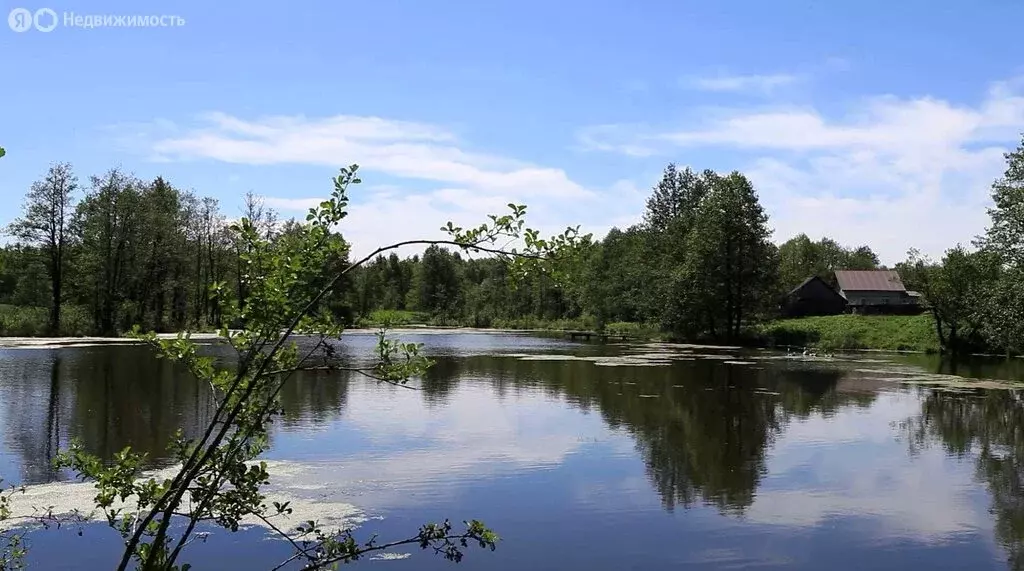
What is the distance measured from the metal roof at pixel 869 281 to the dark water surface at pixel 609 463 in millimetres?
54802

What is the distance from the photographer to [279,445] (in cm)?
1579

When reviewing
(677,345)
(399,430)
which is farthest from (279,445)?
(677,345)

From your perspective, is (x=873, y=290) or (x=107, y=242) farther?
(x=873, y=290)

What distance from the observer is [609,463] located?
14641 mm

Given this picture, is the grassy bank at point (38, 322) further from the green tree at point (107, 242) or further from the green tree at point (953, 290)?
the green tree at point (953, 290)

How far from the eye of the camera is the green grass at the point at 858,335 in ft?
173

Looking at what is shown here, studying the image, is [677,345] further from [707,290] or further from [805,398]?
[805,398]

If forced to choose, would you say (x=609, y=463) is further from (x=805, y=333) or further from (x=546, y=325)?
(x=546, y=325)

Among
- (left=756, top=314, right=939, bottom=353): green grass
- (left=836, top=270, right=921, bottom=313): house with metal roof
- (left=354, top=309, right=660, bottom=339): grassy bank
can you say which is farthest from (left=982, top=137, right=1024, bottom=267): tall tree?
(left=836, top=270, right=921, bottom=313): house with metal roof

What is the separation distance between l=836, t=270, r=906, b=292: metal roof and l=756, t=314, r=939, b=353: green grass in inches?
898

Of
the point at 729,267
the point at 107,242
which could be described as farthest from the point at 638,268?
the point at 107,242

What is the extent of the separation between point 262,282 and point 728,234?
2119 inches

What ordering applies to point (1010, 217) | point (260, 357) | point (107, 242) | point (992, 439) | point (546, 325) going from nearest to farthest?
point (260, 357), point (992, 439), point (1010, 217), point (107, 242), point (546, 325)

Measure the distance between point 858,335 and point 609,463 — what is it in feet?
151
